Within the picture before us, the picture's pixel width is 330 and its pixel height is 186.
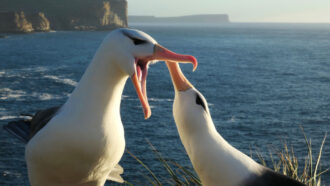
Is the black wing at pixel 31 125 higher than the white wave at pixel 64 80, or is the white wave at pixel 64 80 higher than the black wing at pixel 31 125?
the black wing at pixel 31 125

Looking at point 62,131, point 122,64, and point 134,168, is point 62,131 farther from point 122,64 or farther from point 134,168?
point 134,168

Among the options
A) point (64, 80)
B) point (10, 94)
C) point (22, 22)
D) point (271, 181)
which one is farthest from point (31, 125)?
point (22, 22)

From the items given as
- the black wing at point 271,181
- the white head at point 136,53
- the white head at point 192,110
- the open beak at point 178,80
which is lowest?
the black wing at point 271,181

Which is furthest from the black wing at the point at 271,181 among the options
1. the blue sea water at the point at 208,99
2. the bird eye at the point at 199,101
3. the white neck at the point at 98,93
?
the blue sea water at the point at 208,99

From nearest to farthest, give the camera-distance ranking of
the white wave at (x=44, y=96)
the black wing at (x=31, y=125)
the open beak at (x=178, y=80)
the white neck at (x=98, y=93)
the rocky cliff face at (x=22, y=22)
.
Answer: the white neck at (x=98, y=93)
the open beak at (x=178, y=80)
the black wing at (x=31, y=125)
the white wave at (x=44, y=96)
the rocky cliff face at (x=22, y=22)

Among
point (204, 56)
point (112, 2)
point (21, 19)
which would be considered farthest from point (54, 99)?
point (112, 2)

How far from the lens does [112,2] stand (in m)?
180

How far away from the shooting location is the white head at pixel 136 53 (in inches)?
136

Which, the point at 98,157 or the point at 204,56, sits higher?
the point at 98,157

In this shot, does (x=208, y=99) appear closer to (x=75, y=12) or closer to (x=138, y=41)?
(x=138, y=41)

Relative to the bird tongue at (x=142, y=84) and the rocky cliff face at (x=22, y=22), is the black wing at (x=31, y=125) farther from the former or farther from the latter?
the rocky cliff face at (x=22, y=22)

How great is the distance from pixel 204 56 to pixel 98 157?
103 metres

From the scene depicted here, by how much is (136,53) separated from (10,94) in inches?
2110

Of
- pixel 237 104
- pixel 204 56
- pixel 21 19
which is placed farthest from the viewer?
pixel 21 19
